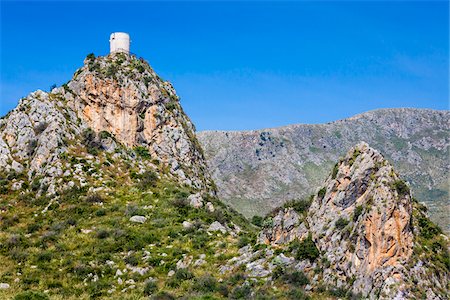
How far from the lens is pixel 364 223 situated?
108 feet

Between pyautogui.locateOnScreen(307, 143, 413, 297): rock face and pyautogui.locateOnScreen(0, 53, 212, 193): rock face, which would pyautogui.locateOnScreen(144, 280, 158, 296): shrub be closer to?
pyautogui.locateOnScreen(307, 143, 413, 297): rock face

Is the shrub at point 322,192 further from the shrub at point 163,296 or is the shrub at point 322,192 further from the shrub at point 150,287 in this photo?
the shrub at point 150,287

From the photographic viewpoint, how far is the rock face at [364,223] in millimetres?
30984

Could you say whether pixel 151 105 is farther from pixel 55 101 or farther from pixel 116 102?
pixel 55 101

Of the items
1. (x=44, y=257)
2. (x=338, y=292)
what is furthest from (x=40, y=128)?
(x=338, y=292)

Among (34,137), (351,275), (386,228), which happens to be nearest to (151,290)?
(351,275)

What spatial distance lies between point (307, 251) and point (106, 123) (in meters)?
39.5

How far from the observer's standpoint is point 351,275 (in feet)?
104

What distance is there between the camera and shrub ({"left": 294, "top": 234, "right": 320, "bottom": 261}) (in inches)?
1363

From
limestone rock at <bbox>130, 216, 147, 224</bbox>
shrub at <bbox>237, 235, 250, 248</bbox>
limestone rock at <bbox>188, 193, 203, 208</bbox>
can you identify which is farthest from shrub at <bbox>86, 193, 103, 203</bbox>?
shrub at <bbox>237, 235, 250, 248</bbox>

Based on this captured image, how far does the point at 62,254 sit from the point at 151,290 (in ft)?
36.1

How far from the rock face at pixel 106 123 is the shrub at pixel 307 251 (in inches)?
1139

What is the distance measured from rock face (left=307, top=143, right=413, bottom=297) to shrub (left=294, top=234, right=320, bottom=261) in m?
0.61

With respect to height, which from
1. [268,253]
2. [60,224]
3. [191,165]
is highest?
[191,165]
